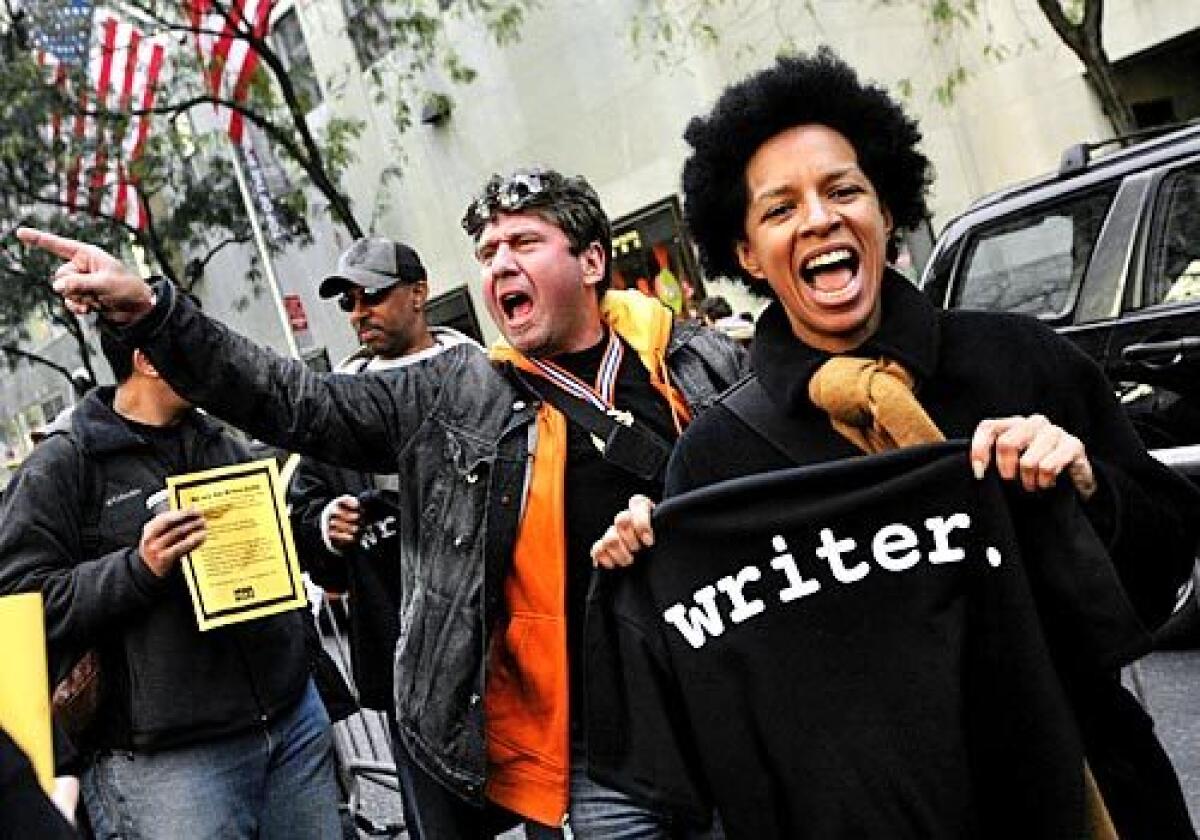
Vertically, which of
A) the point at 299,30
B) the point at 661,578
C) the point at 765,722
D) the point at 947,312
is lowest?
the point at 765,722

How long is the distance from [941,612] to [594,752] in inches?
24.4

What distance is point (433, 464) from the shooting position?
9.36ft

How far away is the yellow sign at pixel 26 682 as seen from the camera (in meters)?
1.79

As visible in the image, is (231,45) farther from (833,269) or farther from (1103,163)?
(833,269)

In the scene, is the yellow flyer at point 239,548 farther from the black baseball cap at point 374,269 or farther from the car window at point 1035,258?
the car window at point 1035,258

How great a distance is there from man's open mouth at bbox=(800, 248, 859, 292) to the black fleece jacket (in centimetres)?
180

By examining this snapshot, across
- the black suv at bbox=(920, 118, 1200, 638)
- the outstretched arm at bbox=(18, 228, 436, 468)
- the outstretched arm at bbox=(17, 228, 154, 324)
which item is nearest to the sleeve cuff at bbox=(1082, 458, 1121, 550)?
the outstretched arm at bbox=(18, 228, 436, 468)

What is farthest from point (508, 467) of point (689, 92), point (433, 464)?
point (689, 92)

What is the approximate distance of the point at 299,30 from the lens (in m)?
20.8

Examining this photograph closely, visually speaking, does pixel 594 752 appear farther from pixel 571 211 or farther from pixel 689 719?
pixel 571 211

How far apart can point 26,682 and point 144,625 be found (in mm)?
1459

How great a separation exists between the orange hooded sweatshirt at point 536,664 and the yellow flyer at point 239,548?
785mm

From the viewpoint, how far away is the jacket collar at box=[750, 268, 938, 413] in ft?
6.72

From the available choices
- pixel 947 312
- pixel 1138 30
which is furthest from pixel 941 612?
pixel 1138 30
